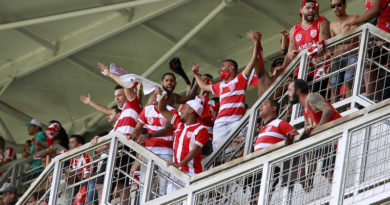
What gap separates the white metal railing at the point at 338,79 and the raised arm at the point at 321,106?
60 cm

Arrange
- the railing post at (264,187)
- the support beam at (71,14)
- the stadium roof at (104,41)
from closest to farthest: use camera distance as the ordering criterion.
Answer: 1. the railing post at (264,187)
2. the support beam at (71,14)
3. the stadium roof at (104,41)

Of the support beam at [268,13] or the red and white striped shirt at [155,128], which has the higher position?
the support beam at [268,13]

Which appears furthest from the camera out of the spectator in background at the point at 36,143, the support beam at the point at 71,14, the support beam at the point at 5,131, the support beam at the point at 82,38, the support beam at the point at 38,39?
the support beam at the point at 5,131

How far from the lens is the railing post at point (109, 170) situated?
384 inches

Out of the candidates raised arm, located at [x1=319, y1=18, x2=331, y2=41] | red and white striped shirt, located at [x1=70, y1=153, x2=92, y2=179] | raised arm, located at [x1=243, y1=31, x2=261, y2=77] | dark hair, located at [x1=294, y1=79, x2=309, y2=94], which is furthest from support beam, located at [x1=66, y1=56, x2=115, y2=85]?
dark hair, located at [x1=294, y1=79, x2=309, y2=94]

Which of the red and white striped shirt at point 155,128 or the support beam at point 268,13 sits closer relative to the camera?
the red and white striped shirt at point 155,128

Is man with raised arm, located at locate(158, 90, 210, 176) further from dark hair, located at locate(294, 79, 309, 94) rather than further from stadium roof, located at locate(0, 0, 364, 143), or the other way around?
stadium roof, located at locate(0, 0, 364, 143)

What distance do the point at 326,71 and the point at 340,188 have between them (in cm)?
291

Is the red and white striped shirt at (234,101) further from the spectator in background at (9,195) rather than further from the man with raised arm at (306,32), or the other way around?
the spectator in background at (9,195)

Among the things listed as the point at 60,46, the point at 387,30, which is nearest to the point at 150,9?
the point at 60,46

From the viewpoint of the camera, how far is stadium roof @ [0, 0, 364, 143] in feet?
53.0

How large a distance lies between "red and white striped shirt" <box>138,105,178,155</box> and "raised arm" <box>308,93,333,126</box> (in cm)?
251

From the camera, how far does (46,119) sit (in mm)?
19781

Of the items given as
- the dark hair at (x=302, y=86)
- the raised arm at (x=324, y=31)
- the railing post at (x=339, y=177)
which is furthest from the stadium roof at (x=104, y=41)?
the railing post at (x=339, y=177)
